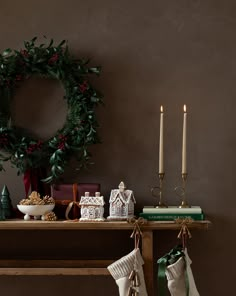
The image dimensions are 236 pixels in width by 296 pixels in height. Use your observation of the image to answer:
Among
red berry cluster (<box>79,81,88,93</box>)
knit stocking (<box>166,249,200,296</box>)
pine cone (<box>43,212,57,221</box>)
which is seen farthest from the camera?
red berry cluster (<box>79,81,88,93</box>)

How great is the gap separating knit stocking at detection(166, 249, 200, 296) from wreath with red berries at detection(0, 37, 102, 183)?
1.94 feet

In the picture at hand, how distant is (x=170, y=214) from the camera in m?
2.56

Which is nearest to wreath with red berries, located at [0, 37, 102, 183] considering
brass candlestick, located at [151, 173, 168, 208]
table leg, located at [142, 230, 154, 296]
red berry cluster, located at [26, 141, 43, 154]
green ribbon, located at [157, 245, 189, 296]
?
red berry cluster, located at [26, 141, 43, 154]

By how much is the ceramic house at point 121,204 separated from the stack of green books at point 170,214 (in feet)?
0.21

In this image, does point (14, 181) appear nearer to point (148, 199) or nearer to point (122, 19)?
point (148, 199)

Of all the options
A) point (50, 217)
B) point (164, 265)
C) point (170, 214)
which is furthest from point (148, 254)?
point (50, 217)

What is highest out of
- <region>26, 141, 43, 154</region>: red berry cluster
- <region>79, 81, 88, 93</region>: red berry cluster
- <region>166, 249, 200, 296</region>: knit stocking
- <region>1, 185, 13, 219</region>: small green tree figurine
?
<region>79, 81, 88, 93</region>: red berry cluster

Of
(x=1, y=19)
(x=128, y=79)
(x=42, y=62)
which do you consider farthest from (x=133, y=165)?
(x=1, y=19)

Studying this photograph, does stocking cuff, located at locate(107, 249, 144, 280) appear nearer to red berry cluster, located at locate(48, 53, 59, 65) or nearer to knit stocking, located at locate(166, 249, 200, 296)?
knit stocking, located at locate(166, 249, 200, 296)

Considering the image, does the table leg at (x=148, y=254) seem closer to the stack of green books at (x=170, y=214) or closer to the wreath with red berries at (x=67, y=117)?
the stack of green books at (x=170, y=214)

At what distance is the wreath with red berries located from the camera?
8.85 ft

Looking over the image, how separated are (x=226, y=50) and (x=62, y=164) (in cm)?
87

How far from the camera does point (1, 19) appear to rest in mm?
2891

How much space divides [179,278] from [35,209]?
644mm
